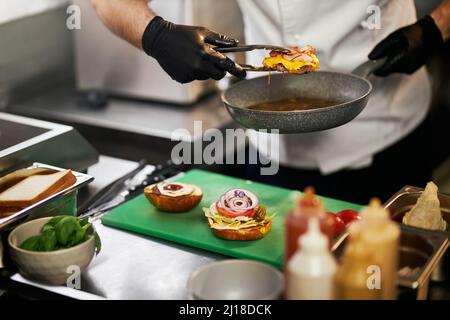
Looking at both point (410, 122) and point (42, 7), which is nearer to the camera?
point (410, 122)

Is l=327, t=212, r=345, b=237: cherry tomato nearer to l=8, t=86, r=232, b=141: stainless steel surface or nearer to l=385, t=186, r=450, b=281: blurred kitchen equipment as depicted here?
l=385, t=186, r=450, b=281: blurred kitchen equipment

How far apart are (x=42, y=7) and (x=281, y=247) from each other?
2011 millimetres

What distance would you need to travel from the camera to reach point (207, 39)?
71.5 inches

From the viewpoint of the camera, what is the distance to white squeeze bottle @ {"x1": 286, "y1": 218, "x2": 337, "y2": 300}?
3.87ft

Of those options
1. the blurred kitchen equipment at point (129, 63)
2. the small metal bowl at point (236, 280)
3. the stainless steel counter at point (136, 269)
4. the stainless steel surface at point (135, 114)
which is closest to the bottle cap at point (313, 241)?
the small metal bowl at point (236, 280)

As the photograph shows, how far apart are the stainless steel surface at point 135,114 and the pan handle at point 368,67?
2.72 ft

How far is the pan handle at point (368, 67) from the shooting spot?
2.21 metres

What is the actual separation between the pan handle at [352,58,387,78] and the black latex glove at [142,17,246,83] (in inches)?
23.0

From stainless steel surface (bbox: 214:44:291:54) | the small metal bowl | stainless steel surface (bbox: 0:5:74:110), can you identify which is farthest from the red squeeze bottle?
stainless steel surface (bbox: 0:5:74:110)

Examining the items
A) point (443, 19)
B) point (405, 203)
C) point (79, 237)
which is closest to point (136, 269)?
point (79, 237)

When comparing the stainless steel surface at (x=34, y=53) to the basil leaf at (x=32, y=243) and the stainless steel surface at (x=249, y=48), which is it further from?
the basil leaf at (x=32, y=243)

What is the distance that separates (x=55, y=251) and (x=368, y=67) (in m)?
1.17
